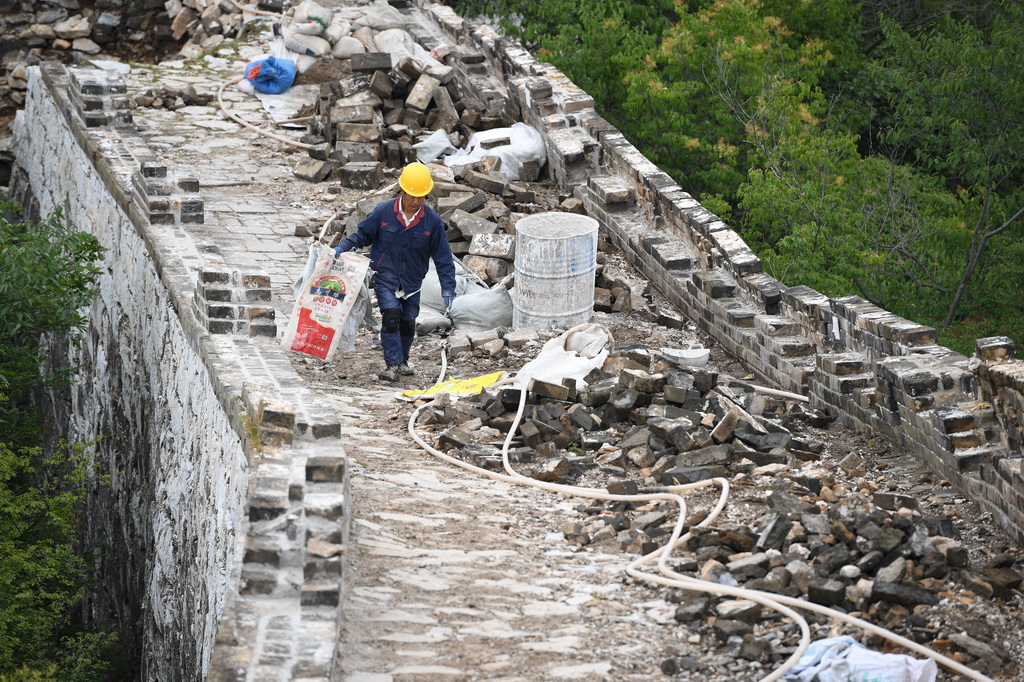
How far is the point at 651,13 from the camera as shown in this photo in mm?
21250

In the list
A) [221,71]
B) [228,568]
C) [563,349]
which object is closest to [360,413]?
[563,349]

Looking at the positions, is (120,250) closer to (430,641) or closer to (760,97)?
(430,641)

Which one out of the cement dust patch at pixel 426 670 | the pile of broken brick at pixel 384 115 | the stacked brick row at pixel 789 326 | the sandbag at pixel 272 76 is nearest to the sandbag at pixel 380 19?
the sandbag at pixel 272 76

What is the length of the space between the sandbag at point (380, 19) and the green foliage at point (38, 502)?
5.63 meters

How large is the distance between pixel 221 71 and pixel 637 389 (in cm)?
1058

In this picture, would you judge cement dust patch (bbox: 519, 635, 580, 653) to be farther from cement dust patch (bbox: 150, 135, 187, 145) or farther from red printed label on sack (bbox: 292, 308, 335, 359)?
cement dust patch (bbox: 150, 135, 187, 145)

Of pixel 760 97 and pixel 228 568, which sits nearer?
pixel 228 568

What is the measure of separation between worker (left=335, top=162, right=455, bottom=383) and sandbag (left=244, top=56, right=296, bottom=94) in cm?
710

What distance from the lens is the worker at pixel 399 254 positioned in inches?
365

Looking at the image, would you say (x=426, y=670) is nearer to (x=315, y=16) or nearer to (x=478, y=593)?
(x=478, y=593)

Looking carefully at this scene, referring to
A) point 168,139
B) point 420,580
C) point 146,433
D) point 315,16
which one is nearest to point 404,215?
point 146,433

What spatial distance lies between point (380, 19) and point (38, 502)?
8.67m

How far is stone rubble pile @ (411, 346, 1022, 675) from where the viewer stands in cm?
593

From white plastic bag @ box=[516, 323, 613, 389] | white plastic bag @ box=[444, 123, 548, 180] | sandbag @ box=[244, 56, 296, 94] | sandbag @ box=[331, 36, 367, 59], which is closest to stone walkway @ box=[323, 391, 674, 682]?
white plastic bag @ box=[516, 323, 613, 389]
